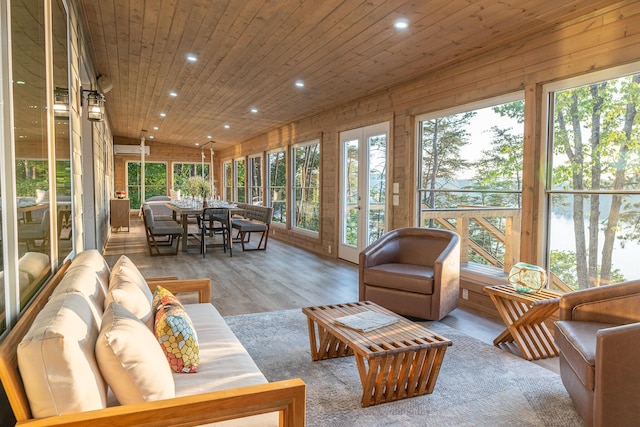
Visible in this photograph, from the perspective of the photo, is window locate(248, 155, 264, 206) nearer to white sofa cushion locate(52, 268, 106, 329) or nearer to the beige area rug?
the beige area rug

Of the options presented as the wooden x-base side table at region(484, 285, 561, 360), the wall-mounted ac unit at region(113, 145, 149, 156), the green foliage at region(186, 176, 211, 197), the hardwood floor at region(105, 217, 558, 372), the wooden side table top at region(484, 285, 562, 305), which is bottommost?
the hardwood floor at region(105, 217, 558, 372)

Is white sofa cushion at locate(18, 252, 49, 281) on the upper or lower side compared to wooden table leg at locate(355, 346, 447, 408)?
upper

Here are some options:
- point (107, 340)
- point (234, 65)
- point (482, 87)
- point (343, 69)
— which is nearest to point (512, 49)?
point (482, 87)

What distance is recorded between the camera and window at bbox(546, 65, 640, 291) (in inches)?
125

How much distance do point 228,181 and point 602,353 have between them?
14.5 metres

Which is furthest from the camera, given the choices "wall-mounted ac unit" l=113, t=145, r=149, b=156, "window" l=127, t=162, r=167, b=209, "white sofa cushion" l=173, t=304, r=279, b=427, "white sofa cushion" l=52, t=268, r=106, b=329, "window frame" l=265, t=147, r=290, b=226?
"window" l=127, t=162, r=167, b=209

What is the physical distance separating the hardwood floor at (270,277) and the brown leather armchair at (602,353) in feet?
2.16

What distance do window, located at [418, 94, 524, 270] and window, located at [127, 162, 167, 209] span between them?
13.1 metres

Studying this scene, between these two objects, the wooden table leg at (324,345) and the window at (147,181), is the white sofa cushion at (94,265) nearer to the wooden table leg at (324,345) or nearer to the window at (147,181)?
the wooden table leg at (324,345)

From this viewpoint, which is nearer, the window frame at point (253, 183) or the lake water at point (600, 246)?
the lake water at point (600, 246)

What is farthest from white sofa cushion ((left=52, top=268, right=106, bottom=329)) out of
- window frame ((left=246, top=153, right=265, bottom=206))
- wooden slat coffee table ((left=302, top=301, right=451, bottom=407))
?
window frame ((left=246, top=153, right=265, bottom=206))

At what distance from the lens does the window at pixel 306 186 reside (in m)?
8.38

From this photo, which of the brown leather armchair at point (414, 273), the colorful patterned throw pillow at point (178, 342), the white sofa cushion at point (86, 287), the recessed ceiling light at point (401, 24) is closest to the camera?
the white sofa cushion at point (86, 287)

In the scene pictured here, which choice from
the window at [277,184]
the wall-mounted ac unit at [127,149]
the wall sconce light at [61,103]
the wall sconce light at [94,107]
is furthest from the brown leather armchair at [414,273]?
the wall-mounted ac unit at [127,149]
